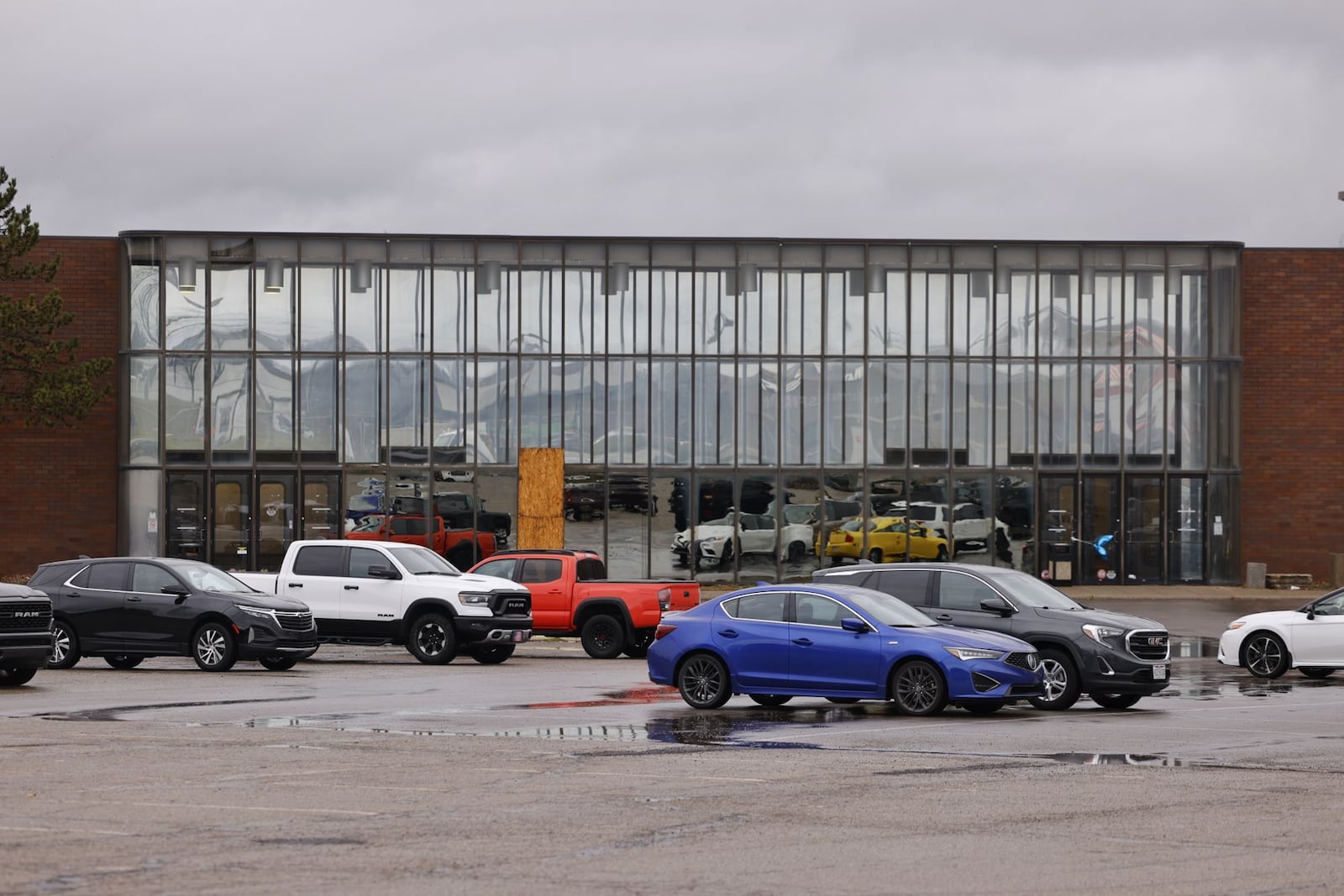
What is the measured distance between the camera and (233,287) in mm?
45156

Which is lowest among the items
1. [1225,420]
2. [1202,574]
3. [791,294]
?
[1202,574]

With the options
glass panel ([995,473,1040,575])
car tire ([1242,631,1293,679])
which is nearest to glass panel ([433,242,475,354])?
glass panel ([995,473,1040,575])

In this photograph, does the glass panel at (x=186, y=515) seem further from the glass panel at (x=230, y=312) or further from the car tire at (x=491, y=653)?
the car tire at (x=491, y=653)

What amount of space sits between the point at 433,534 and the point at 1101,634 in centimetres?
2682

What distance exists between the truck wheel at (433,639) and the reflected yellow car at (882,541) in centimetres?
1995

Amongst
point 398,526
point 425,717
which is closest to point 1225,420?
point 398,526

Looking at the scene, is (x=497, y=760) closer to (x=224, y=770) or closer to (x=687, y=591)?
(x=224, y=770)

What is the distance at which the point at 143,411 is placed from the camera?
44875mm

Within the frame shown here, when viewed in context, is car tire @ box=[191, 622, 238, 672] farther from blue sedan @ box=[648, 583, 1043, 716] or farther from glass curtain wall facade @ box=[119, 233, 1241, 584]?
glass curtain wall facade @ box=[119, 233, 1241, 584]

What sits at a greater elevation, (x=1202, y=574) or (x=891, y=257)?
(x=891, y=257)

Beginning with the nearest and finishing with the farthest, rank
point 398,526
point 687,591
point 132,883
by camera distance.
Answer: point 132,883, point 687,591, point 398,526

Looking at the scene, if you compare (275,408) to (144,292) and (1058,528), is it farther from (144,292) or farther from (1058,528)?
(1058,528)

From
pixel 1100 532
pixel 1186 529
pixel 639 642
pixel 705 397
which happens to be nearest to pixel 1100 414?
pixel 1100 532

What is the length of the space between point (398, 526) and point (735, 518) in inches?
329
